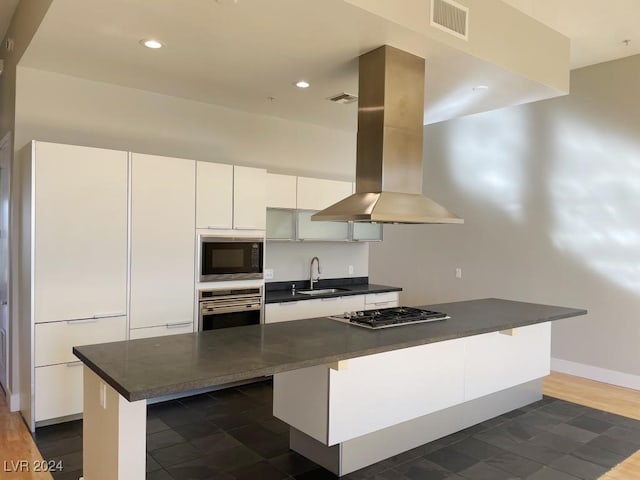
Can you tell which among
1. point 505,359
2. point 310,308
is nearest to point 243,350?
point 505,359

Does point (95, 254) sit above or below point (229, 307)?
above

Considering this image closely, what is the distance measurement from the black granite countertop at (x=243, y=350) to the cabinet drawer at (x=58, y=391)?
1305 millimetres

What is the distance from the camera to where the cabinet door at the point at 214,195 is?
3965 mm

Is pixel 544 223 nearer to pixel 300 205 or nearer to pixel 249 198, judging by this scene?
pixel 300 205

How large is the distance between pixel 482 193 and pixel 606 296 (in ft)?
6.07

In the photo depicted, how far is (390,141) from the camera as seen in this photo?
311 cm

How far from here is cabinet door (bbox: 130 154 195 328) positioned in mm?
3637

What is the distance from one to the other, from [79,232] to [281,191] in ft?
6.41

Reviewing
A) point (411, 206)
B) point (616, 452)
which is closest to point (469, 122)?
point (411, 206)

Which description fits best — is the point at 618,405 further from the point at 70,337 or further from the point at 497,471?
the point at 70,337

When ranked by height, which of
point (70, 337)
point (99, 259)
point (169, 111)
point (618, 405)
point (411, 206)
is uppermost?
point (169, 111)

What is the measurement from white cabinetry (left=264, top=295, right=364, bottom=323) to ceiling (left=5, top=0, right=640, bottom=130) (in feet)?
6.39

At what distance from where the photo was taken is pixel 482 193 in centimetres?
584

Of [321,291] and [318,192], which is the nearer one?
[318,192]
